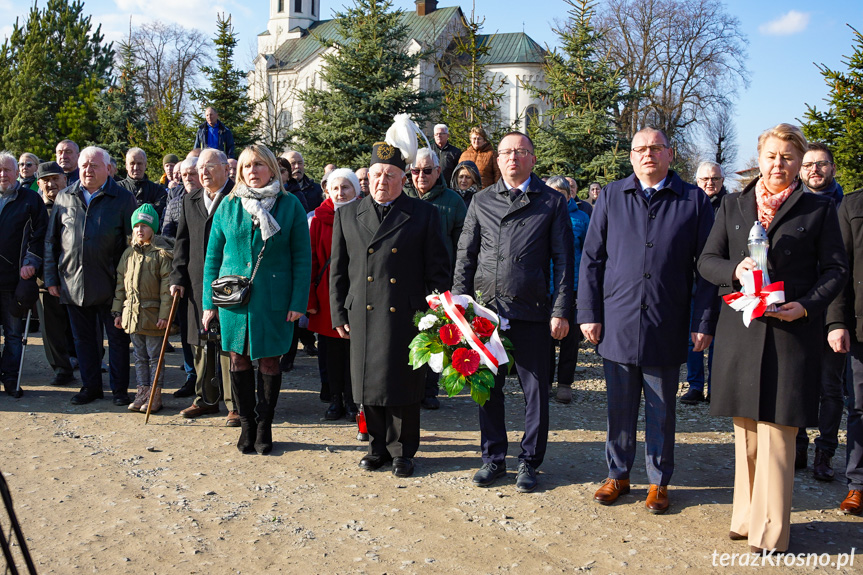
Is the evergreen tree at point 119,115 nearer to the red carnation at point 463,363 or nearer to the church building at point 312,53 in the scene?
the church building at point 312,53

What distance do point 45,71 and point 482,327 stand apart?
114ft

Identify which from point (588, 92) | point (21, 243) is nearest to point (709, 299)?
point (21, 243)

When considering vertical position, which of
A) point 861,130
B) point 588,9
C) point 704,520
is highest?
point 588,9

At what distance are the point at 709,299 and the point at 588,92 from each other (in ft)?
43.8

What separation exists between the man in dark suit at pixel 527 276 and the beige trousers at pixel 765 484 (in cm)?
131

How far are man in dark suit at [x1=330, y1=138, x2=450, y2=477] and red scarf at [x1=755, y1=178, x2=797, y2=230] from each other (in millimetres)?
2114

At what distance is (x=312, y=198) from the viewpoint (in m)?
10.9

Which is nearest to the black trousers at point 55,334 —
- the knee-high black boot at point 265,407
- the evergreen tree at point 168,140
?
the knee-high black boot at point 265,407

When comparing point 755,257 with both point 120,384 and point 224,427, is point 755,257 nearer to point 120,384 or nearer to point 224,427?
point 224,427

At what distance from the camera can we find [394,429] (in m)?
5.50

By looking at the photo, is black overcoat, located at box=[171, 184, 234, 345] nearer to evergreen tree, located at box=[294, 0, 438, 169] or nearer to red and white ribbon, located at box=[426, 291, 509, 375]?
red and white ribbon, located at box=[426, 291, 509, 375]

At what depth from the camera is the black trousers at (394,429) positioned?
5453 millimetres

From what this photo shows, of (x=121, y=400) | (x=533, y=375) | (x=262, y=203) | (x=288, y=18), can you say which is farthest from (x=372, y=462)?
(x=288, y=18)

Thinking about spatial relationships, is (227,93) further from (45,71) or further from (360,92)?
(45,71)
